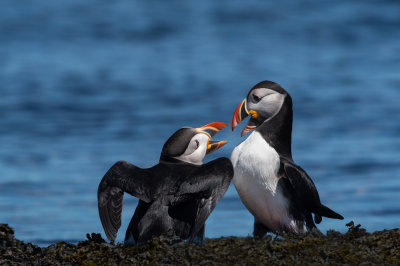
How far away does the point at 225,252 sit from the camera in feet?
27.8

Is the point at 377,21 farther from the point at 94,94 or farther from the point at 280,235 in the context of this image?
the point at 280,235

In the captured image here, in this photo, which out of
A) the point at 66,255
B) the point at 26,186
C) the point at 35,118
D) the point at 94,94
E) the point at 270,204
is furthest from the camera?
the point at 94,94

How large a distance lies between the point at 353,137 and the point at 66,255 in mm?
11362

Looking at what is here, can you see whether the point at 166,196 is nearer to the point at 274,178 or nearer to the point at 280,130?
the point at 274,178

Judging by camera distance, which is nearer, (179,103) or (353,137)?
(353,137)

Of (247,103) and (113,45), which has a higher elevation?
(113,45)

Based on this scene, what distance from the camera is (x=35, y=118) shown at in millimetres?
22047

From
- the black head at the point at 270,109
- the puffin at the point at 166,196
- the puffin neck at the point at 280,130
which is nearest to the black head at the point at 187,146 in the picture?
the puffin at the point at 166,196

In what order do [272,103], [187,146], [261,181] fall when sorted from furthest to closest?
[272,103], [187,146], [261,181]

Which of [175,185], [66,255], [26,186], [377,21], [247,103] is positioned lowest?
[66,255]

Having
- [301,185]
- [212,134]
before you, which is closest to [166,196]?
[212,134]

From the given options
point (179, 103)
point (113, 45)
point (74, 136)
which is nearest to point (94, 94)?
point (179, 103)

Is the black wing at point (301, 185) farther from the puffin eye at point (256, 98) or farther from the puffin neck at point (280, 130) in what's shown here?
the puffin eye at point (256, 98)

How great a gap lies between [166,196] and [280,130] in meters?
1.52
